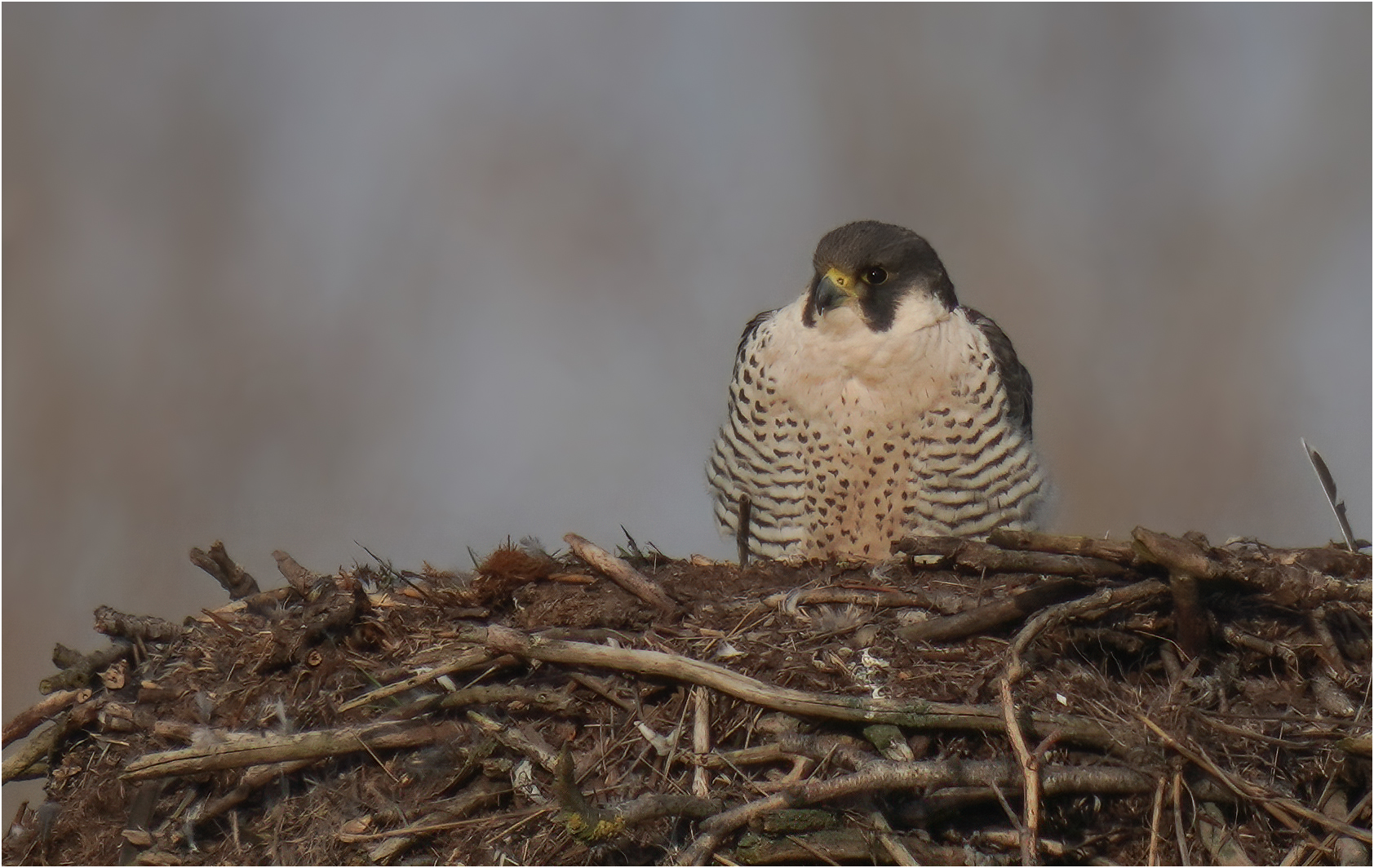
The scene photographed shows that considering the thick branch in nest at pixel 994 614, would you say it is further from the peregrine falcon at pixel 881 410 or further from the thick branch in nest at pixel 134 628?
the thick branch in nest at pixel 134 628

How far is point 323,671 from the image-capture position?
3615mm

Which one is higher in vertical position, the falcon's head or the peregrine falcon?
the falcon's head

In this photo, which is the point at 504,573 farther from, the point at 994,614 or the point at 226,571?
the point at 994,614

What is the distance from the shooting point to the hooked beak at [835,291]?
4594 mm

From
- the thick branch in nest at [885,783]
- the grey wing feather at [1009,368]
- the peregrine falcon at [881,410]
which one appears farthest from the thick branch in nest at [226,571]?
the grey wing feather at [1009,368]

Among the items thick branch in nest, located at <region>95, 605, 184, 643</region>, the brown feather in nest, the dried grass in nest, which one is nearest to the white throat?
the dried grass in nest

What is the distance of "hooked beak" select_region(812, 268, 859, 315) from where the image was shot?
4.59 meters

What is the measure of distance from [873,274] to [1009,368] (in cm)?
61

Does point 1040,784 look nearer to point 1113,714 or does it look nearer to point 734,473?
point 1113,714

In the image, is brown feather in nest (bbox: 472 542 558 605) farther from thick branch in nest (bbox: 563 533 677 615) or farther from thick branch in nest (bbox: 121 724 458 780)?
thick branch in nest (bbox: 121 724 458 780)

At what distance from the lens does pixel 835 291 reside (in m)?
4.60

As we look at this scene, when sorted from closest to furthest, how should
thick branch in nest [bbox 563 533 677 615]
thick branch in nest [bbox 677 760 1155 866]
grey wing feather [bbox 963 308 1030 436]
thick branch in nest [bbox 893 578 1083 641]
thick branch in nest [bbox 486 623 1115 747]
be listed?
1. thick branch in nest [bbox 677 760 1155 866]
2. thick branch in nest [bbox 486 623 1115 747]
3. thick branch in nest [bbox 893 578 1083 641]
4. thick branch in nest [bbox 563 533 677 615]
5. grey wing feather [bbox 963 308 1030 436]

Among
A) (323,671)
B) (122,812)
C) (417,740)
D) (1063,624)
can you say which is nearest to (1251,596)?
(1063,624)

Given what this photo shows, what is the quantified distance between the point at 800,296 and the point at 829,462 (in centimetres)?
63
